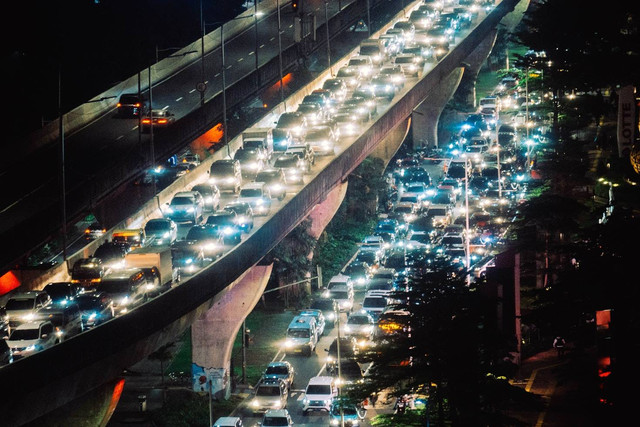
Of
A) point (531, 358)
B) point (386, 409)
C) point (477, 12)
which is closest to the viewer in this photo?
point (531, 358)

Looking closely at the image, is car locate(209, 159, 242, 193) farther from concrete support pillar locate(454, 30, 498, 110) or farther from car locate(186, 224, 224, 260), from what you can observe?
concrete support pillar locate(454, 30, 498, 110)

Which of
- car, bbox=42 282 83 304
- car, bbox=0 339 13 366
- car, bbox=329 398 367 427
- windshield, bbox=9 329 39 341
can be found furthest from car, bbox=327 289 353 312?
car, bbox=0 339 13 366

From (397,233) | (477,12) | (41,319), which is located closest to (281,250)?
(397,233)

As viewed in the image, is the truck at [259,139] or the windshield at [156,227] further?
the truck at [259,139]

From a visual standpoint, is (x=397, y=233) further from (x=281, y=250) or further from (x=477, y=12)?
(x=477, y=12)

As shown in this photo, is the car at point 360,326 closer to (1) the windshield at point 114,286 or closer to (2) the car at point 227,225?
(2) the car at point 227,225

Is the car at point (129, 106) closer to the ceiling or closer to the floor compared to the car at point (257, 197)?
closer to the ceiling

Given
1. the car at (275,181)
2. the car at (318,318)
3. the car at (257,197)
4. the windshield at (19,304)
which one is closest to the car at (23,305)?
the windshield at (19,304)
